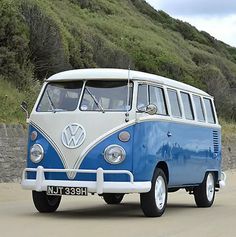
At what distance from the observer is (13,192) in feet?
57.6

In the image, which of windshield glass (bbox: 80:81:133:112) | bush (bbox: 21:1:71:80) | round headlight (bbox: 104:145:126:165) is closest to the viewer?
round headlight (bbox: 104:145:126:165)

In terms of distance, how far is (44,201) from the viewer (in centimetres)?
1277

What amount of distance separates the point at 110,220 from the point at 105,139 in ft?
4.80

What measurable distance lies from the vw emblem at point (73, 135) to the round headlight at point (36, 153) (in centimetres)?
46

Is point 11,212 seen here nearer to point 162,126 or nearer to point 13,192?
point 162,126

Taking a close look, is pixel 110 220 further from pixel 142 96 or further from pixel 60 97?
pixel 60 97

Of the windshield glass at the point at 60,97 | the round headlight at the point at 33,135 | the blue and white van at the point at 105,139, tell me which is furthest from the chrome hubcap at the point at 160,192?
the round headlight at the point at 33,135

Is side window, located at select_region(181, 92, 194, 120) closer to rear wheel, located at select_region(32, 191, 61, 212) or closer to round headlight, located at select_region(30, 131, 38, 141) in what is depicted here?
rear wheel, located at select_region(32, 191, 61, 212)

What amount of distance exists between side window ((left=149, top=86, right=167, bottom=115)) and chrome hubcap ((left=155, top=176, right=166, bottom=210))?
4.35 feet

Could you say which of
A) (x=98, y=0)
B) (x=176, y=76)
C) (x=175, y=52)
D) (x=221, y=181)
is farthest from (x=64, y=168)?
(x=98, y=0)

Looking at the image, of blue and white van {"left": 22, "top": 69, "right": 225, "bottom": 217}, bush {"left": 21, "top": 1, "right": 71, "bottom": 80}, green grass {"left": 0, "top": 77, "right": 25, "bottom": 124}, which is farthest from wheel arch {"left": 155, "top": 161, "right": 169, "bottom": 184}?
bush {"left": 21, "top": 1, "right": 71, "bottom": 80}

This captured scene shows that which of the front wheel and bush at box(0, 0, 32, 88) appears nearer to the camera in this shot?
the front wheel

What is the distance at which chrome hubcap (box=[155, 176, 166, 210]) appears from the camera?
40.2 feet

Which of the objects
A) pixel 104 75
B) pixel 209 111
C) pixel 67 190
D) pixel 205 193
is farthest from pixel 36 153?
pixel 209 111
